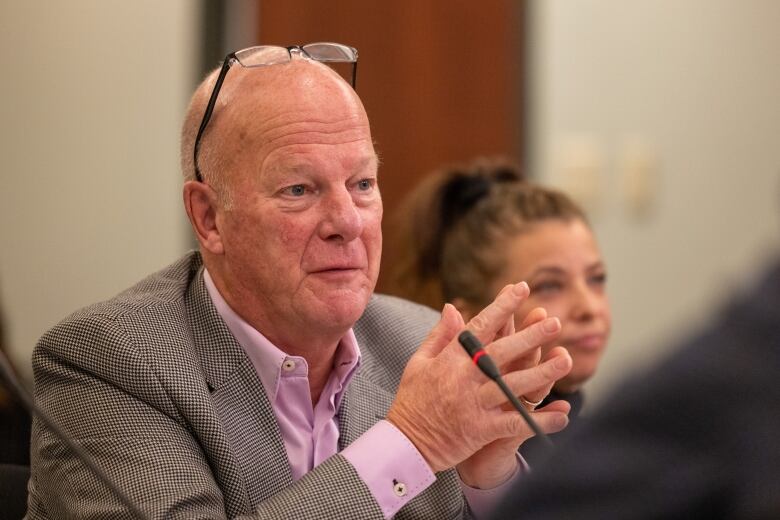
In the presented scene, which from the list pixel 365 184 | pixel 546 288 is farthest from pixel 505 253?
pixel 365 184

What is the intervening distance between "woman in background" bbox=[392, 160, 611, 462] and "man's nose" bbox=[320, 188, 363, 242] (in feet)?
2.41

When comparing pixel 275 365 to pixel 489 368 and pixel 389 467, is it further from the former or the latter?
pixel 489 368

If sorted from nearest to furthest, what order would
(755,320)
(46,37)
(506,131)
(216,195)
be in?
(755,320), (216,195), (46,37), (506,131)

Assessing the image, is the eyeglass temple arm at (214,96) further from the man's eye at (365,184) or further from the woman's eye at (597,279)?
the woman's eye at (597,279)

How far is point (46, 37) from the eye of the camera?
3627mm

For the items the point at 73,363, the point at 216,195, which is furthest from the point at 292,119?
the point at 73,363

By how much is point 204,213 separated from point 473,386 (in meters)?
0.53

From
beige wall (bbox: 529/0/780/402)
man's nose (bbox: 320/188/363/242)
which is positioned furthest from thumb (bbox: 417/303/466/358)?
beige wall (bbox: 529/0/780/402)

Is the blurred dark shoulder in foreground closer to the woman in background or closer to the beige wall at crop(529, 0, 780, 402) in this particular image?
the woman in background

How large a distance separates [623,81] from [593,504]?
404cm

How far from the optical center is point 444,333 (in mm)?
1457

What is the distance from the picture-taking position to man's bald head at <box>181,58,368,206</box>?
1590mm

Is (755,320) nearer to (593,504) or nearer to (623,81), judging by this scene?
(593,504)

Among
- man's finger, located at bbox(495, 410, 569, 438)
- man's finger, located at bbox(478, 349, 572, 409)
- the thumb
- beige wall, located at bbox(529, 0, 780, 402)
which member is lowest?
beige wall, located at bbox(529, 0, 780, 402)
